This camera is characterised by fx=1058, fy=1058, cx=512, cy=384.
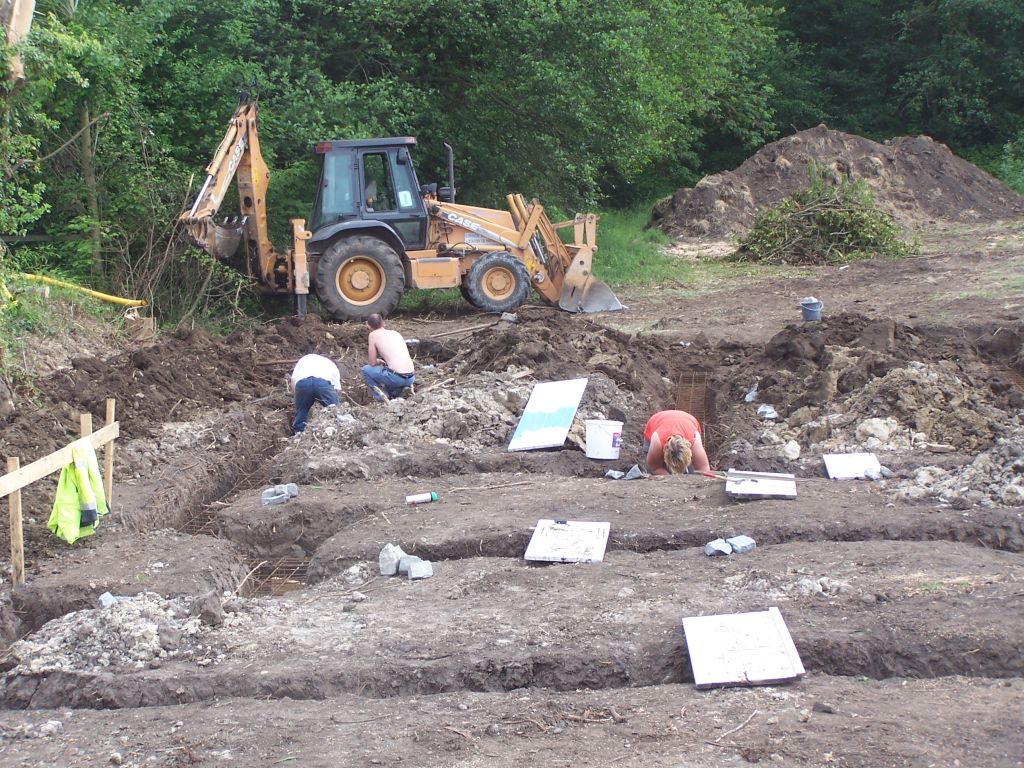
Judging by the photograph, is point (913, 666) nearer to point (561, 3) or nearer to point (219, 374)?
point (219, 374)

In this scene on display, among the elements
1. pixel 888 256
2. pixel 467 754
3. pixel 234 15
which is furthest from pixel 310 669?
pixel 888 256

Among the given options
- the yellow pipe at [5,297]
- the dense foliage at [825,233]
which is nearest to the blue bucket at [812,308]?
the dense foliage at [825,233]

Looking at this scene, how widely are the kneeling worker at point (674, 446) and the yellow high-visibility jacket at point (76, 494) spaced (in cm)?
424

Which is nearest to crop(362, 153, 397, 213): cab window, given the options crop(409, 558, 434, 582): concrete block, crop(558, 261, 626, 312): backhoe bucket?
crop(558, 261, 626, 312): backhoe bucket

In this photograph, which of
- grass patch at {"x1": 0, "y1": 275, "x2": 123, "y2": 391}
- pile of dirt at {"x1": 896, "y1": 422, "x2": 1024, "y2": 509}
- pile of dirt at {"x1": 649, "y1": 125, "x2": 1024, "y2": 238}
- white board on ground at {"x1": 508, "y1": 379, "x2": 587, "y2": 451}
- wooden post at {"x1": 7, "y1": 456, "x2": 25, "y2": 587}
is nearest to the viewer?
wooden post at {"x1": 7, "y1": 456, "x2": 25, "y2": 587}

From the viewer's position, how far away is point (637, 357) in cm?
1211

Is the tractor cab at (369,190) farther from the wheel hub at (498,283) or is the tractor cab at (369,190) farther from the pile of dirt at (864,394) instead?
the pile of dirt at (864,394)

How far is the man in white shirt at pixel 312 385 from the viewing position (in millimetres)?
10453

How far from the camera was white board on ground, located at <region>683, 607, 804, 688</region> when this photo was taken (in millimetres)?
5020

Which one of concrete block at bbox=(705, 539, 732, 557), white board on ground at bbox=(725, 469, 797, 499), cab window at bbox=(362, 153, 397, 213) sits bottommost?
concrete block at bbox=(705, 539, 732, 557)

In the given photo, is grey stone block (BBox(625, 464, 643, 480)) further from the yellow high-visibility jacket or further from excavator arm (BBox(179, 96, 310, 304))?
excavator arm (BBox(179, 96, 310, 304))

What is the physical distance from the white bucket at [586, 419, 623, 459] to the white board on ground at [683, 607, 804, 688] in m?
3.49

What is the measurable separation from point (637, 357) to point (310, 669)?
7.30 metres

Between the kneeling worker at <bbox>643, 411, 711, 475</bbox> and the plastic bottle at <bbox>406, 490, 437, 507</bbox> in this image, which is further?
the kneeling worker at <bbox>643, 411, 711, 475</bbox>
